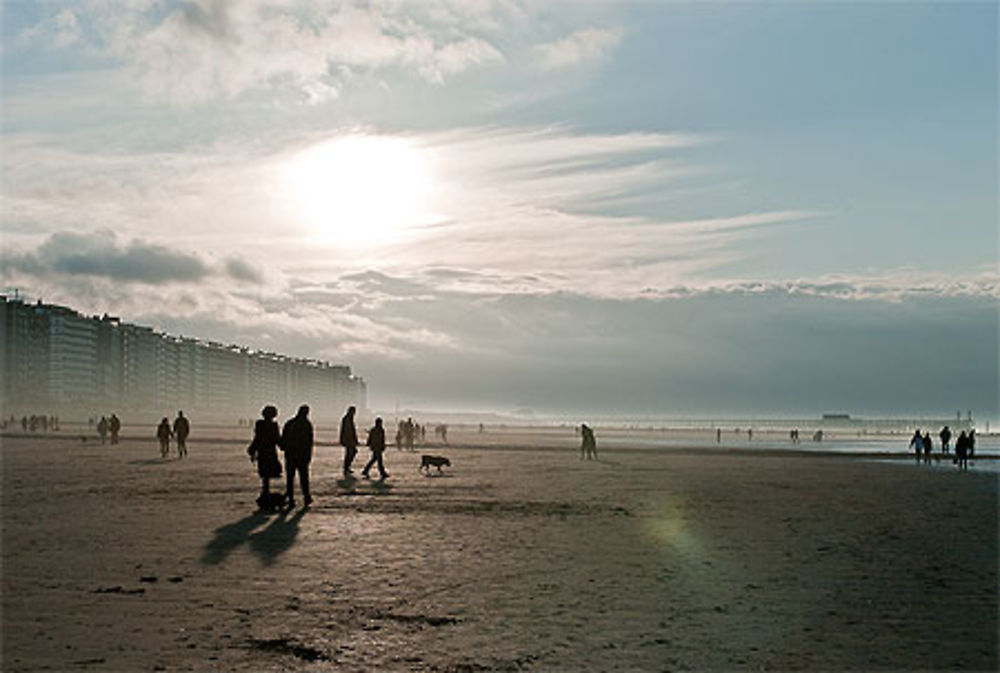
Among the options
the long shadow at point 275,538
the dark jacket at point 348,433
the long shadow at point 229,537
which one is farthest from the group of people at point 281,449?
the dark jacket at point 348,433

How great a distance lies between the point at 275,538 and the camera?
15.1 meters

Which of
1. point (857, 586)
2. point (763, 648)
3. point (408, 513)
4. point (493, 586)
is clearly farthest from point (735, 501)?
point (763, 648)

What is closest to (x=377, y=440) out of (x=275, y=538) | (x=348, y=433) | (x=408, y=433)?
(x=348, y=433)

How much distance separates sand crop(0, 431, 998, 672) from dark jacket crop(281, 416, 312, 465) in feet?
3.90

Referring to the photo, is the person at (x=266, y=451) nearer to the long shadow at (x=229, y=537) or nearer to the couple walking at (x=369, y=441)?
the long shadow at (x=229, y=537)

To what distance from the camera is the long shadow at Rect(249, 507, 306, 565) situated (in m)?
13.5

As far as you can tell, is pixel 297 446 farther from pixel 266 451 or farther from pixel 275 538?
pixel 275 538

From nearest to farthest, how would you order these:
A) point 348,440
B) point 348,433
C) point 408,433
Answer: point 348,433 < point 348,440 < point 408,433

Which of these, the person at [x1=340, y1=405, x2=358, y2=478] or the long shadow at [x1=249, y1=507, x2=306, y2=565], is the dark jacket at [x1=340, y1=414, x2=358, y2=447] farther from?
the long shadow at [x1=249, y1=507, x2=306, y2=565]

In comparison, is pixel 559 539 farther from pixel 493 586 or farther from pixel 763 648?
pixel 763 648

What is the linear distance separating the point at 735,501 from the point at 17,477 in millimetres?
21941

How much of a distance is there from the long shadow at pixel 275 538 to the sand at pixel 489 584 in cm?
7

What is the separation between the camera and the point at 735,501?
2352cm

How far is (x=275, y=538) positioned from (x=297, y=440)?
4650mm
